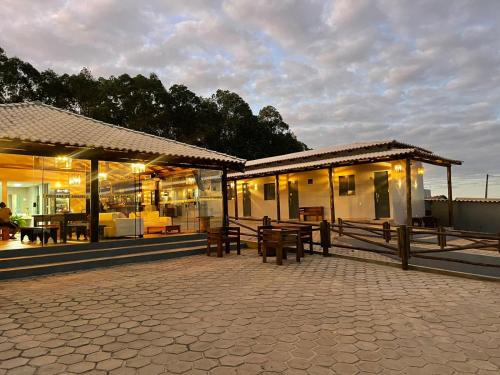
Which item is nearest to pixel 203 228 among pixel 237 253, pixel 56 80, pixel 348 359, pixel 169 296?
pixel 237 253

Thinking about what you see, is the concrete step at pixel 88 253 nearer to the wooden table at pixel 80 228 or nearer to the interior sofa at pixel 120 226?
the interior sofa at pixel 120 226

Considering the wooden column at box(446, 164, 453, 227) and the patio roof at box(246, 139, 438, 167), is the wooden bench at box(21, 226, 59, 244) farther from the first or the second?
the wooden column at box(446, 164, 453, 227)

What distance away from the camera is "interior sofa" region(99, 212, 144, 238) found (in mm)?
10992

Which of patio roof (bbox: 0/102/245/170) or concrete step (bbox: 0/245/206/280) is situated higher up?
patio roof (bbox: 0/102/245/170)

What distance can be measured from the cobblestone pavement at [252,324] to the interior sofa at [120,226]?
3850 mm

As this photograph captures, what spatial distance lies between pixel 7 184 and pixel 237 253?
13355 mm

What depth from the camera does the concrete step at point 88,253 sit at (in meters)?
7.79

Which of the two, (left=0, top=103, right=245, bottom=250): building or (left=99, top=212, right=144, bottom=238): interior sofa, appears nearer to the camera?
(left=0, top=103, right=245, bottom=250): building

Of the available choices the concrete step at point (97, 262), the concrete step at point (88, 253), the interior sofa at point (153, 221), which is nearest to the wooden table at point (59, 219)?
the concrete step at point (88, 253)

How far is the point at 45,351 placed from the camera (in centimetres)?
359

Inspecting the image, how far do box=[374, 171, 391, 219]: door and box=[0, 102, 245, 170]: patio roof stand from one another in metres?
7.07

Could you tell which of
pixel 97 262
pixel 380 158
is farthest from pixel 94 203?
pixel 380 158

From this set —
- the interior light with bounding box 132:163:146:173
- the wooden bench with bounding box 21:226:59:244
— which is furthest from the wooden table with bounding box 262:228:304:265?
the wooden bench with bounding box 21:226:59:244

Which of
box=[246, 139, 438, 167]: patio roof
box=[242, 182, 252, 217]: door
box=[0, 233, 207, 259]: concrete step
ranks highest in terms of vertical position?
box=[246, 139, 438, 167]: patio roof
